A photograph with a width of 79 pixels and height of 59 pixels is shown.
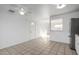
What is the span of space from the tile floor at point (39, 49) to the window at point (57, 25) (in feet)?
1.27

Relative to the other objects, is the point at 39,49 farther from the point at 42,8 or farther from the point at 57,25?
the point at 42,8

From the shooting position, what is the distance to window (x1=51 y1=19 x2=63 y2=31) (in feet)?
6.04

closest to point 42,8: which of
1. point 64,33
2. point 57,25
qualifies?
point 57,25

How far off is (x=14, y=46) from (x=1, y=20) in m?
0.68

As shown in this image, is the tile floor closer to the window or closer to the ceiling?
the window

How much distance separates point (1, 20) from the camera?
164 cm

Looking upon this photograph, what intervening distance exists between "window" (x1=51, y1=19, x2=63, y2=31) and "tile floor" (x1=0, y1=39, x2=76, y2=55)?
0.39 m

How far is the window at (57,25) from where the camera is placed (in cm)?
184

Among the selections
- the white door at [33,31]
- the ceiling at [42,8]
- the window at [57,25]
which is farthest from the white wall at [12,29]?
the window at [57,25]

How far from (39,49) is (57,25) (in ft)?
2.48

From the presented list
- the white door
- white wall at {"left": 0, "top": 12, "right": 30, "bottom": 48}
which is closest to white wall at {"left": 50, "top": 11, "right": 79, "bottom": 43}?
the white door

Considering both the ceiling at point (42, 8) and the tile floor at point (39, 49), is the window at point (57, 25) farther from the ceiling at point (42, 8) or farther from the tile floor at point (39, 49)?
the tile floor at point (39, 49)
